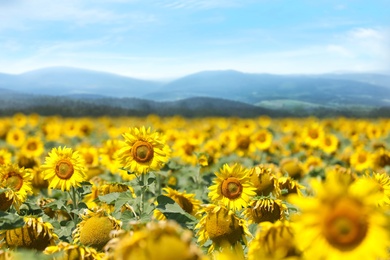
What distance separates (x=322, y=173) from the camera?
956cm

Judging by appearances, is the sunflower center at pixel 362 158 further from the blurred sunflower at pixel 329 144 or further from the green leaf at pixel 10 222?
the green leaf at pixel 10 222

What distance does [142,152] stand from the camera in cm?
504

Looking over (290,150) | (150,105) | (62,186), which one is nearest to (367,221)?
(62,186)

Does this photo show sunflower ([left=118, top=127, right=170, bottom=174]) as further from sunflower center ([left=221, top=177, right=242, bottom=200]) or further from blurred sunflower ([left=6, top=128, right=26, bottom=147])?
blurred sunflower ([left=6, top=128, right=26, bottom=147])

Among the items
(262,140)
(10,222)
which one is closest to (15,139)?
(262,140)

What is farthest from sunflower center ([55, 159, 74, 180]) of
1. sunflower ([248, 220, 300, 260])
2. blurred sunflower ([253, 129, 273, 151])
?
blurred sunflower ([253, 129, 273, 151])

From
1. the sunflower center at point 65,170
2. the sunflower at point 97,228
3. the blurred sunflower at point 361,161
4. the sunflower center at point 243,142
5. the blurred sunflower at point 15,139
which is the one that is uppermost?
the sunflower center at point 65,170

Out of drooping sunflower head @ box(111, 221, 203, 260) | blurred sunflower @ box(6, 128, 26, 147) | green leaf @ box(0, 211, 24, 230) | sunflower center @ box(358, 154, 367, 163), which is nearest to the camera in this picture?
drooping sunflower head @ box(111, 221, 203, 260)

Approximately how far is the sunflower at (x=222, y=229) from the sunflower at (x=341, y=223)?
1.46 meters

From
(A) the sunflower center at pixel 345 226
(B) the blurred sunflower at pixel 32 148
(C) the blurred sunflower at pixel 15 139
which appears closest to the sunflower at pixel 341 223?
(A) the sunflower center at pixel 345 226

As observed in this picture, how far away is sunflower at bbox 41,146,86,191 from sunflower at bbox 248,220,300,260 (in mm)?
2802

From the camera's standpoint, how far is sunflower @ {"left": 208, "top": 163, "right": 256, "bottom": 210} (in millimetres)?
4613

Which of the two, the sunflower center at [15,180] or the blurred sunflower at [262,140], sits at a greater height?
the sunflower center at [15,180]

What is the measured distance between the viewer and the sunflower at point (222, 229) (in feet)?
12.6
